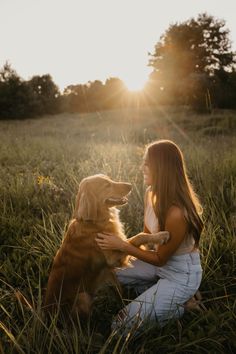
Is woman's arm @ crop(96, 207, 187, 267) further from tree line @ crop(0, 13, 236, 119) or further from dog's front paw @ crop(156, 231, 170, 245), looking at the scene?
tree line @ crop(0, 13, 236, 119)

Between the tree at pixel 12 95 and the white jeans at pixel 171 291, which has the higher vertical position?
the tree at pixel 12 95

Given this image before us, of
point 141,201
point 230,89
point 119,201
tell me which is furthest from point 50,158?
point 230,89

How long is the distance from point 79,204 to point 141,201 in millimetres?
1690

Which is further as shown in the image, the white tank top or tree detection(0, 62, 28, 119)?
tree detection(0, 62, 28, 119)

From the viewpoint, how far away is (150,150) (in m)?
2.61

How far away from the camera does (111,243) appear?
2.63 m

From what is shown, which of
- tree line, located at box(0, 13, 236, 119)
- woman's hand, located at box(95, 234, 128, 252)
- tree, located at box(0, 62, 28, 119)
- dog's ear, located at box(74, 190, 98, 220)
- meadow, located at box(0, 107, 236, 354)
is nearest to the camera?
meadow, located at box(0, 107, 236, 354)

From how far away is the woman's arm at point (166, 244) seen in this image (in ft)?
8.07

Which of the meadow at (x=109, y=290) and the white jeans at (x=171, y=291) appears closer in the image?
the meadow at (x=109, y=290)

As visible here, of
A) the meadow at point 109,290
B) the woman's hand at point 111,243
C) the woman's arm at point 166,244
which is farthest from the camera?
the woman's hand at point 111,243

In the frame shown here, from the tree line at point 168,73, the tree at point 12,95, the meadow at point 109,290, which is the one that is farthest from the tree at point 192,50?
the meadow at point 109,290

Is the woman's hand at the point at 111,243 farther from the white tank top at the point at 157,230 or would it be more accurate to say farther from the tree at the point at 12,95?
the tree at the point at 12,95

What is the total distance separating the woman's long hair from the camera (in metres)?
2.51

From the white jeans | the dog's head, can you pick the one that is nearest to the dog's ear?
the dog's head
